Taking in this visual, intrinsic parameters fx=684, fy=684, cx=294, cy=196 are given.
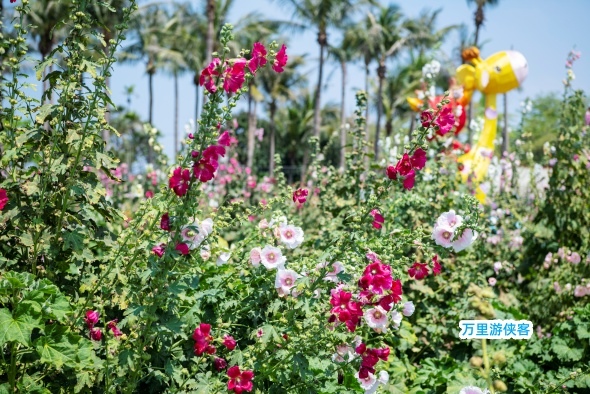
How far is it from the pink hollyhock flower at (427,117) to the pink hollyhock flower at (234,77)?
0.81m

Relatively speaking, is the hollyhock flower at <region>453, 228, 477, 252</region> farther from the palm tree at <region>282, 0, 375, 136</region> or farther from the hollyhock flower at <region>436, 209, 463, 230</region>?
the palm tree at <region>282, 0, 375, 136</region>

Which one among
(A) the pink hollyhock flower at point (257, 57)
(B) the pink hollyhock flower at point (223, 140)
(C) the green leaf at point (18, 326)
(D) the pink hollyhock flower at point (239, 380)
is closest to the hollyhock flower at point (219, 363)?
(D) the pink hollyhock flower at point (239, 380)

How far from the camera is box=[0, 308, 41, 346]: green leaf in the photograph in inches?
95.7

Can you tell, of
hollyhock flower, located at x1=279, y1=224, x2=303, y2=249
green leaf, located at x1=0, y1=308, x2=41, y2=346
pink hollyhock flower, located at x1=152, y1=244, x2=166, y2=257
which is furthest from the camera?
hollyhock flower, located at x1=279, y1=224, x2=303, y2=249

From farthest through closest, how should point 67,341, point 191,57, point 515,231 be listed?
point 191,57 → point 515,231 → point 67,341

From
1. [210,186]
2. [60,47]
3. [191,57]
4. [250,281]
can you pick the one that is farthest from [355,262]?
[191,57]

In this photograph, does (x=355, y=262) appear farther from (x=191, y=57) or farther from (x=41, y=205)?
(x=191, y=57)

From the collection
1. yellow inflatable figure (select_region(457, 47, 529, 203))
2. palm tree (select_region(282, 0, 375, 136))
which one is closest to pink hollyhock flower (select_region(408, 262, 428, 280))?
yellow inflatable figure (select_region(457, 47, 529, 203))

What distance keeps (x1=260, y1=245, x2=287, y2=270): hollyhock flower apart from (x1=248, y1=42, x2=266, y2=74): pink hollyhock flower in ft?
2.63

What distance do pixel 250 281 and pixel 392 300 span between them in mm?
769

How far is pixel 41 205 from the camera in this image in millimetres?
2883

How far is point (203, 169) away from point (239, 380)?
2.72 ft

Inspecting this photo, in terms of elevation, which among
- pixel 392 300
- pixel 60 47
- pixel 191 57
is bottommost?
pixel 392 300

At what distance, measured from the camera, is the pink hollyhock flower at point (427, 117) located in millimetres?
2928
